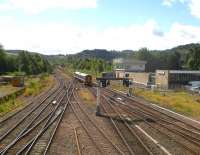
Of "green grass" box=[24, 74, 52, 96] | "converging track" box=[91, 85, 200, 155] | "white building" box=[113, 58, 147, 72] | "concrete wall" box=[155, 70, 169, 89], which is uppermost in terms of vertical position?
"white building" box=[113, 58, 147, 72]

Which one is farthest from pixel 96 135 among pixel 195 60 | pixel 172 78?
pixel 195 60

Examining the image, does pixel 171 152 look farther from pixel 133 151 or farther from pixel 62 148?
pixel 62 148

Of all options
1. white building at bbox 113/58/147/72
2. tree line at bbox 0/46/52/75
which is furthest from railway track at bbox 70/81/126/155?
white building at bbox 113/58/147/72

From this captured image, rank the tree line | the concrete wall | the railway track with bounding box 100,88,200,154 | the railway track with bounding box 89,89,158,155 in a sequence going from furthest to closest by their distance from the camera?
the tree line < the concrete wall < the railway track with bounding box 100,88,200,154 < the railway track with bounding box 89,89,158,155

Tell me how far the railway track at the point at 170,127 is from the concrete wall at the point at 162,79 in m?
35.9

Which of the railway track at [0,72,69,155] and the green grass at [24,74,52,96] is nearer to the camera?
the railway track at [0,72,69,155]

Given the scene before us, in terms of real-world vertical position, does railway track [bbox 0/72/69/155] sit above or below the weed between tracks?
above

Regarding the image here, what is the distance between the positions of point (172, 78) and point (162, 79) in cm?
189

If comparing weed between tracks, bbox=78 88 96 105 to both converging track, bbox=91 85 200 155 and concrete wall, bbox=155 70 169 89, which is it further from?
concrete wall, bbox=155 70 169 89

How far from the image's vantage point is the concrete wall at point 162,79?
240ft

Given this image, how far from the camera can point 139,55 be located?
192 meters

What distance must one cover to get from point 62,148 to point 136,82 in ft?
215

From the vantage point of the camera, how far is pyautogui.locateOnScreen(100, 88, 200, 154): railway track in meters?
21.1

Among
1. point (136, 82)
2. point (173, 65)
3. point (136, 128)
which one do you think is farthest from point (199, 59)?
point (136, 128)
